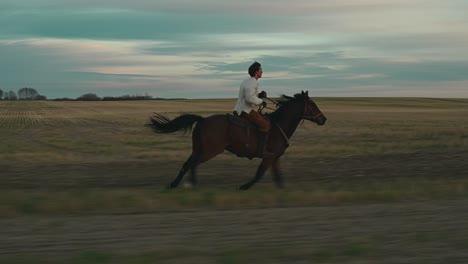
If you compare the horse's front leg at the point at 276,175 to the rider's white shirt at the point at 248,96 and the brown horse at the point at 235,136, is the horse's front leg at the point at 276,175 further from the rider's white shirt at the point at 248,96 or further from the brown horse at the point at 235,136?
the rider's white shirt at the point at 248,96

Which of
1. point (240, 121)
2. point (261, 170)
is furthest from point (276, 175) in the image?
point (240, 121)

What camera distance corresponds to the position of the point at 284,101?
13461mm

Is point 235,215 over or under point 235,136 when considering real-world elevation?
under

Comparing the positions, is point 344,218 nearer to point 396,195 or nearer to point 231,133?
point 396,195

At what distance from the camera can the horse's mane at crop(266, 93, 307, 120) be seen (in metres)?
13.3

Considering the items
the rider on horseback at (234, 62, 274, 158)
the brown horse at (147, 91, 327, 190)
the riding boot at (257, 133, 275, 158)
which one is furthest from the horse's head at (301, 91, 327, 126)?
the riding boot at (257, 133, 275, 158)

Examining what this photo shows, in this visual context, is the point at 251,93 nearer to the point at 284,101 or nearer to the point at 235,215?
the point at 284,101

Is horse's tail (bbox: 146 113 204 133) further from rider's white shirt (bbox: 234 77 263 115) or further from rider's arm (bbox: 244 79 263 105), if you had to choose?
rider's arm (bbox: 244 79 263 105)

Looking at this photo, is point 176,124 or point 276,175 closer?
point 276,175

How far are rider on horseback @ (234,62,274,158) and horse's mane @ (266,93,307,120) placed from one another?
457 millimetres

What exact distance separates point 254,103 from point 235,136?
2.44 ft

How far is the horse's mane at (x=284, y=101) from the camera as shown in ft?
43.7

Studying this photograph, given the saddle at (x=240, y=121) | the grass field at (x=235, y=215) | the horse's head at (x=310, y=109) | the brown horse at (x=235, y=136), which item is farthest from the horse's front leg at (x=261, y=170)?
the horse's head at (x=310, y=109)

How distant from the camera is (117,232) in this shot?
8.02 m
